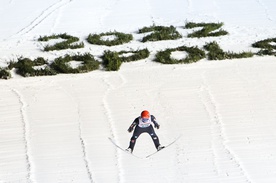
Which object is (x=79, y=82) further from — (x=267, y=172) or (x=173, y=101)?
(x=267, y=172)

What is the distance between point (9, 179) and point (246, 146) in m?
4.59

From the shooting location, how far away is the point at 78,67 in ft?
60.0

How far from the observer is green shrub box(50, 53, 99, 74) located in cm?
1819

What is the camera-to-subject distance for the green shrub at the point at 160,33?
66.1 ft

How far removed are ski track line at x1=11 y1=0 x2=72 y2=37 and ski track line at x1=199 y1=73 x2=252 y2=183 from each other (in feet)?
23.5

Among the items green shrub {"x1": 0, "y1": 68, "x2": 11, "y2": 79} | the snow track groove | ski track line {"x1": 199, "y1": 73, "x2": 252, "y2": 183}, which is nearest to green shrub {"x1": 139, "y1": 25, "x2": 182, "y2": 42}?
the snow track groove

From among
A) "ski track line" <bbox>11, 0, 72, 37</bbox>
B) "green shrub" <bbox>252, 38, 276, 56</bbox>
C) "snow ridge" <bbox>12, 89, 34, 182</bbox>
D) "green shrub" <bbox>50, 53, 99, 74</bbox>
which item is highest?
"ski track line" <bbox>11, 0, 72, 37</bbox>

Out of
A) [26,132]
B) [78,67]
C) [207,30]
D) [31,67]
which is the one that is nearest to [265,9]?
[207,30]

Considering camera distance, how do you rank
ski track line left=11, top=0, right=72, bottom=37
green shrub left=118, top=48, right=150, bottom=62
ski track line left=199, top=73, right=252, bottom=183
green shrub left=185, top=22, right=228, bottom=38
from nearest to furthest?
ski track line left=199, top=73, right=252, bottom=183 < green shrub left=118, top=48, right=150, bottom=62 < green shrub left=185, top=22, right=228, bottom=38 < ski track line left=11, top=0, right=72, bottom=37

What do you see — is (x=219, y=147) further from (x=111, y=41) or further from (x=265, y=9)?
(x=265, y=9)

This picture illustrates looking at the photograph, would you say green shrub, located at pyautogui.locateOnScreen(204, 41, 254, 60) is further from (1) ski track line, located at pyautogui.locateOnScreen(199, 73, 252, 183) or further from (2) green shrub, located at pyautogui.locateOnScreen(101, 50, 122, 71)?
(2) green shrub, located at pyautogui.locateOnScreen(101, 50, 122, 71)

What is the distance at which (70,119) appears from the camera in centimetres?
Answer: 1534

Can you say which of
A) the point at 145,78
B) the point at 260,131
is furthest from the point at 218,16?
the point at 260,131

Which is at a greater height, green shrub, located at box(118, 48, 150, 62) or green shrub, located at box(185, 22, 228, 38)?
green shrub, located at box(185, 22, 228, 38)
